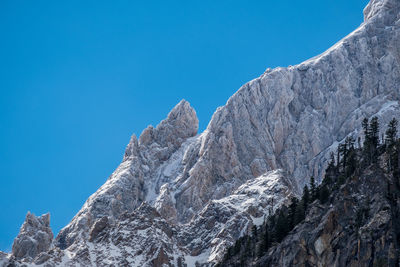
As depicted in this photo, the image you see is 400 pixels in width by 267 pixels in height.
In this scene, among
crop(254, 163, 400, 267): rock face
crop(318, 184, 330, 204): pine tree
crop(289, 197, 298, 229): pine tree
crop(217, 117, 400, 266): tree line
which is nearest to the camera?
crop(254, 163, 400, 267): rock face

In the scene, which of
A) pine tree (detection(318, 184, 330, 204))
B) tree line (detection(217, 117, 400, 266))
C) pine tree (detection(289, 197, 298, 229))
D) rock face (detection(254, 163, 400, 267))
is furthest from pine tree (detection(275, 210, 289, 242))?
pine tree (detection(318, 184, 330, 204))

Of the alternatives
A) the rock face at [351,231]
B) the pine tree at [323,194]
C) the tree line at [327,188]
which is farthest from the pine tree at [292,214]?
the rock face at [351,231]

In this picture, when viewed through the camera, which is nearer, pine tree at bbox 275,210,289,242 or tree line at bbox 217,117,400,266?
tree line at bbox 217,117,400,266

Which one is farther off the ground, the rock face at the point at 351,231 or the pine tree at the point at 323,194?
the pine tree at the point at 323,194

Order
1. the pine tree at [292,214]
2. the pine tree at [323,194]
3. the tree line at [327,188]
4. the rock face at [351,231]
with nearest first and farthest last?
1. the rock face at [351,231]
2. the tree line at [327,188]
3. the pine tree at [323,194]
4. the pine tree at [292,214]

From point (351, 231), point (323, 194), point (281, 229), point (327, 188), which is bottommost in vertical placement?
point (351, 231)

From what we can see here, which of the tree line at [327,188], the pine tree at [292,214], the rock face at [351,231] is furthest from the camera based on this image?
the pine tree at [292,214]

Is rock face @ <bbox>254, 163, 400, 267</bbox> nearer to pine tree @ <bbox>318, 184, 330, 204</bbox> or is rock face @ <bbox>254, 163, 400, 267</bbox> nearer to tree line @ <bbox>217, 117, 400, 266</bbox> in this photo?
pine tree @ <bbox>318, 184, 330, 204</bbox>

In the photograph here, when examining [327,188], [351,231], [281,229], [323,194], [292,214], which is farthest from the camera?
[292,214]

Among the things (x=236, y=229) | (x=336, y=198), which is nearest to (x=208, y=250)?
(x=236, y=229)

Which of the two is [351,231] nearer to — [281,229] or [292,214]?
[281,229]

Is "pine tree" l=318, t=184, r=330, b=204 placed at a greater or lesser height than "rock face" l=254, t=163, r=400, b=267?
greater

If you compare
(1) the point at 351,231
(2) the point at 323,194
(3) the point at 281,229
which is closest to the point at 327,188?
(2) the point at 323,194

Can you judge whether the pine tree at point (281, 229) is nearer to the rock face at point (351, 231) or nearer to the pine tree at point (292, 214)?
the pine tree at point (292, 214)
